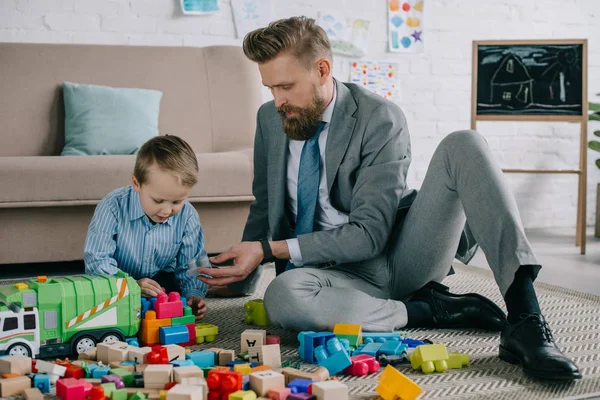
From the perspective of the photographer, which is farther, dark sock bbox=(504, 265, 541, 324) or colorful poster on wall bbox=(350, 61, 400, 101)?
colorful poster on wall bbox=(350, 61, 400, 101)

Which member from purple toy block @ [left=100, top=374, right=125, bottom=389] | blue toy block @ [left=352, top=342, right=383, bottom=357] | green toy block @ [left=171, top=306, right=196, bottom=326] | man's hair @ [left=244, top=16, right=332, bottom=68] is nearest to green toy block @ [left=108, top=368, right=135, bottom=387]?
purple toy block @ [left=100, top=374, right=125, bottom=389]

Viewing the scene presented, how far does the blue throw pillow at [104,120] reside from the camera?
2916mm

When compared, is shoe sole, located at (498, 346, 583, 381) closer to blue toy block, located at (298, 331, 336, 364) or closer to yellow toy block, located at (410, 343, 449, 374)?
yellow toy block, located at (410, 343, 449, 374)

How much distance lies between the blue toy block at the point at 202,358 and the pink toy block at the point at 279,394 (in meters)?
0.24

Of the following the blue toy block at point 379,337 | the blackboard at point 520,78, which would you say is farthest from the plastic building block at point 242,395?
the blackboard at point 520,78

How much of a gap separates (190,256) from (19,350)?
60 cm

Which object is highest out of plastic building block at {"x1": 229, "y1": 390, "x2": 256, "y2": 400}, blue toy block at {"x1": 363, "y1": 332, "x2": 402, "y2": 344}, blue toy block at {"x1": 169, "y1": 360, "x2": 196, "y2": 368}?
plastic building block at {"x1": 229, "y1": 390, "x2": 256, "y2": 400}

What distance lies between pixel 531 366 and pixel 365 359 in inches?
13.0

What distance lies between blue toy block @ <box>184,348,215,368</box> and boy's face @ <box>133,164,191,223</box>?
1.64ft

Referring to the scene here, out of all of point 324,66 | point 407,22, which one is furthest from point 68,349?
point 407,22

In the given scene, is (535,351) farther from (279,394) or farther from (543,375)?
(279,394)

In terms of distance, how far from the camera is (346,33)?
399cm

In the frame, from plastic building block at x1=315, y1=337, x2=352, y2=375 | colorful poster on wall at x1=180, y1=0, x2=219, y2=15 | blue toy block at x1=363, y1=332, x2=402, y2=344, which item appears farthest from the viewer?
colorful poster on wall at x1=180, y1=0, x2=219, y2=15

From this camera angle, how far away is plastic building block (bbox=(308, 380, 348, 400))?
1198 millimetres
